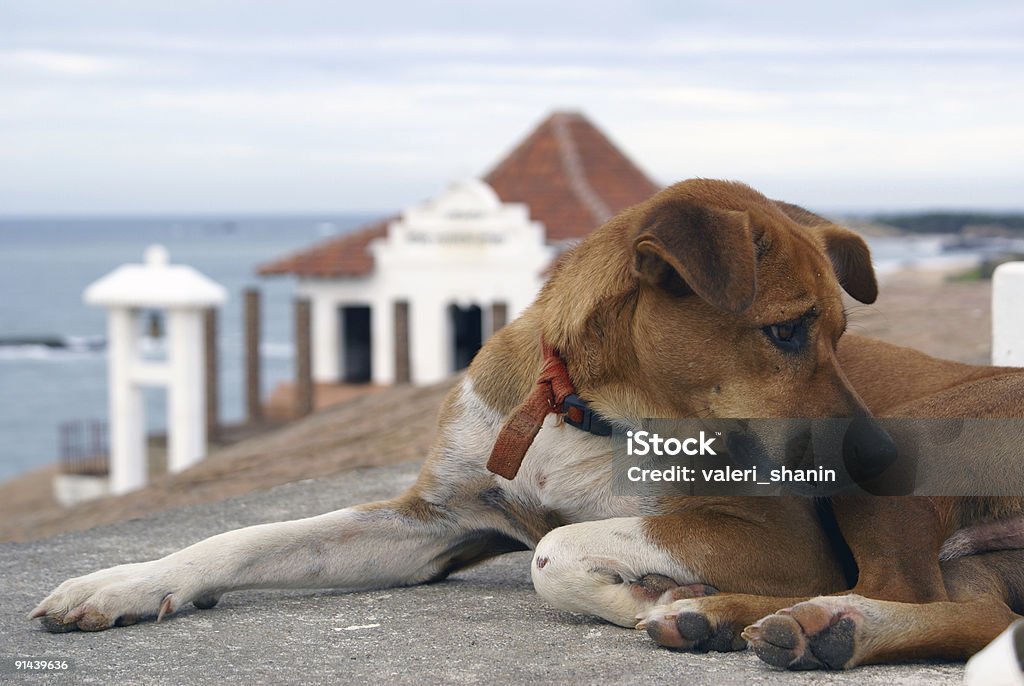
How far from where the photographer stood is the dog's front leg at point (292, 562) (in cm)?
444

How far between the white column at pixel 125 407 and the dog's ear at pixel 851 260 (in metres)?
15.8

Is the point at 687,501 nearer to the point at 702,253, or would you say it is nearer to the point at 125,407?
the point at 702,253

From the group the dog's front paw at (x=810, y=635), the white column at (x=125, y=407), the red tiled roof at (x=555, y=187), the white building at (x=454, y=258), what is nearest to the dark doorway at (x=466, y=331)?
the white building at (x=454, y=258)

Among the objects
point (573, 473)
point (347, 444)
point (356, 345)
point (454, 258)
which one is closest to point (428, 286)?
point (454, 258)

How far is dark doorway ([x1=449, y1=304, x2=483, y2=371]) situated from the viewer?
27203 mm

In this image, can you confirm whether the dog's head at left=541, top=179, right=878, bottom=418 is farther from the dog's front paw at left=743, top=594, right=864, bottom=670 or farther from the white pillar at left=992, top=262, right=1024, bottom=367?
the white pillar at left=992, top=262, right=1024, bottom=367

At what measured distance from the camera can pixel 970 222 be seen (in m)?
11.4

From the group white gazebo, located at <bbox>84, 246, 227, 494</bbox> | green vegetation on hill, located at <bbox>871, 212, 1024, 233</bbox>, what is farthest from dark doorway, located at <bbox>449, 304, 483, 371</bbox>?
green vegetation on hill, located at <bbox>871, 212, 1024, 233</bbox>

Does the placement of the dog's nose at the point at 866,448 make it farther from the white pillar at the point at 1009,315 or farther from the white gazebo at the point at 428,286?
the white gazebo at the point at 428,286

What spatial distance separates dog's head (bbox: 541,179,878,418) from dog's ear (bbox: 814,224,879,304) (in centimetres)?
39

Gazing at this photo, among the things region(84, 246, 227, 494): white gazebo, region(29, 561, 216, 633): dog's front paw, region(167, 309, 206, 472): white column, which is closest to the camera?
region(29, 561, 216, 633): dog's front paw

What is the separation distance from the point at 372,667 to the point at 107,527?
3.12 meters

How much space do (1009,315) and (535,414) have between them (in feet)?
12.9

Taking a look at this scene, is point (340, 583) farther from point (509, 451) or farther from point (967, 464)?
point (967, 464)
